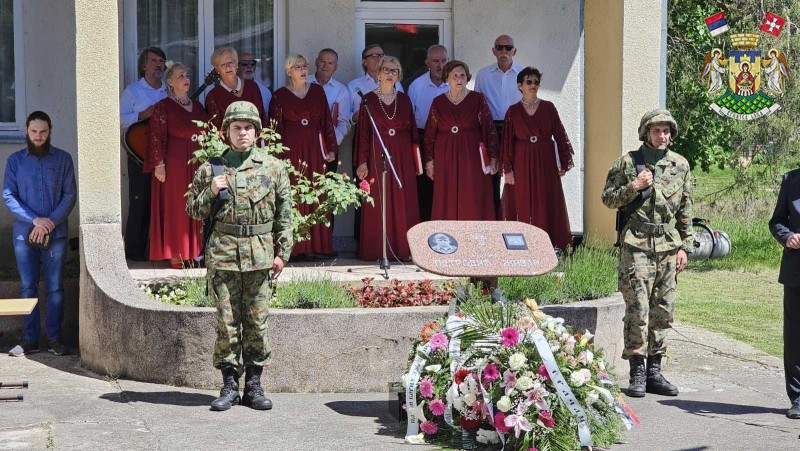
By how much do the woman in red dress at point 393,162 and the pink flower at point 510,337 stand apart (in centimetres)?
470

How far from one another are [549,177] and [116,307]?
4908mm

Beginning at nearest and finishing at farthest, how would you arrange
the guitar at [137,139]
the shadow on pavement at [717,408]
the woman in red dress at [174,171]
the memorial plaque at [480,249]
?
1. the memorial plaque at [480,249]
2. the shadow on pavement at [717,408]
3. the woman in red dress at [174,171]
4. the guitar at [137,139]

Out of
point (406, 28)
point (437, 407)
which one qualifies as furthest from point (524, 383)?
point (406, 28)

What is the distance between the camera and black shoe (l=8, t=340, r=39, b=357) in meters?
10.3

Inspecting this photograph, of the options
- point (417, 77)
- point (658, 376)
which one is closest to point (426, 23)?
point (417, 77)

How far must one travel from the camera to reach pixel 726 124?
2245 cm

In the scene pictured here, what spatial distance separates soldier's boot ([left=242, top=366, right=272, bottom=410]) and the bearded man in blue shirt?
2.54 m

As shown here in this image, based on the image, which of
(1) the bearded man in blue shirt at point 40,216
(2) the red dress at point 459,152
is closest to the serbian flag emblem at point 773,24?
(2) the red dress at point 459,152

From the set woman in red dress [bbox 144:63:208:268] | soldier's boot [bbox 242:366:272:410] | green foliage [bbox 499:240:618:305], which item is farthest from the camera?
woman in red dress [bbox 144:63:208:268]

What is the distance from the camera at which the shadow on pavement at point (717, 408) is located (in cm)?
855

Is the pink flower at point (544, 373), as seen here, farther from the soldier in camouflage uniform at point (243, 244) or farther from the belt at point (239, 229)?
the belt at point (239, 229)

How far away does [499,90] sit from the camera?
13.1 m

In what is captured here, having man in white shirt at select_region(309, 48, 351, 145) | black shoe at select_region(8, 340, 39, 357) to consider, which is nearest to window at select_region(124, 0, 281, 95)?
man in white shirt at select_region(309, 48, 351, 145)

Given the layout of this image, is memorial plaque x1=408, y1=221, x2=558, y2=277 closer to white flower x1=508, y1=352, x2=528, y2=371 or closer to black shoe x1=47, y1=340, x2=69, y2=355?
white flower x1=508, y1=352, x2=528, y2=371
